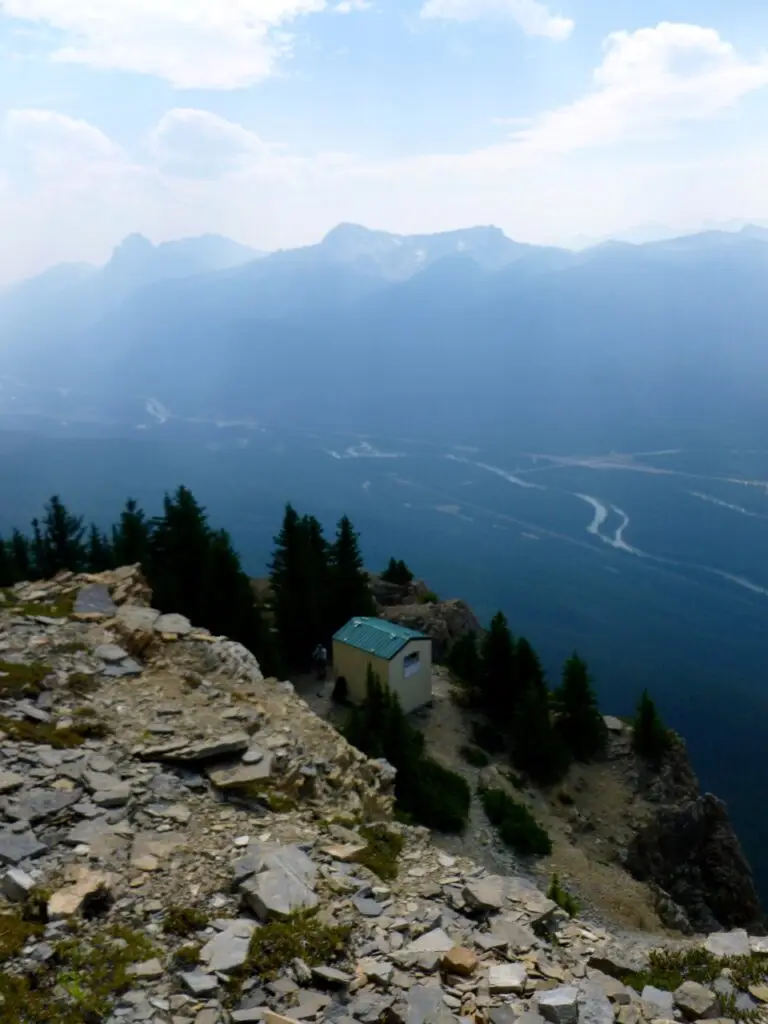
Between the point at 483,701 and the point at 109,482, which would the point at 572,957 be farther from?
Result: the point at 109,482

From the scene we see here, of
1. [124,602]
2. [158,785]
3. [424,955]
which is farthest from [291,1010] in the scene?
[124,602]

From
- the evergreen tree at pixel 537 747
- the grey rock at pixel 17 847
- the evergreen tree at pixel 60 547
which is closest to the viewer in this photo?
the grey rock at pixel 17 847

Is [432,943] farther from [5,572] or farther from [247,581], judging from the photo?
[5,572]

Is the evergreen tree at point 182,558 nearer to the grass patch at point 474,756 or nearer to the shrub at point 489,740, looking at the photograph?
the grass patch at point 474,756

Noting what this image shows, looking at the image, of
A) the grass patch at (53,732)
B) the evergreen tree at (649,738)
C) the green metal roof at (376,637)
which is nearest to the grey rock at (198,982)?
the grass patch at (53,732)

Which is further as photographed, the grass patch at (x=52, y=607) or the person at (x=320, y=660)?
the person at (x=320, y=660)

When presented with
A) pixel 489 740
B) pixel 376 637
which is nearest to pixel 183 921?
pixel 376 637
